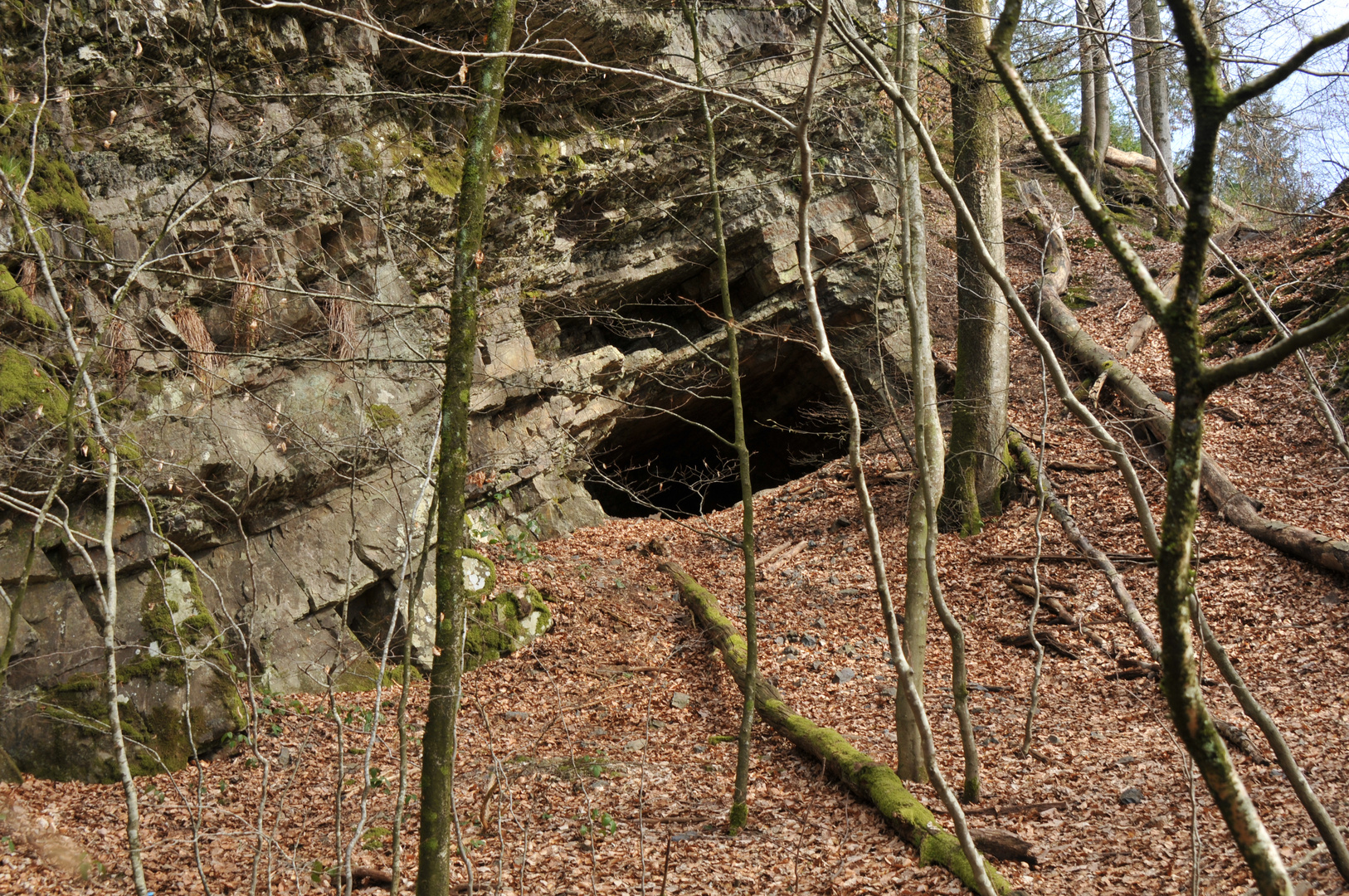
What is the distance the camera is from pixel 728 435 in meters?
17.4

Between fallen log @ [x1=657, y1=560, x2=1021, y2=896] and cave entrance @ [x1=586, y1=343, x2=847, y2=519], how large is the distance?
15.7ft

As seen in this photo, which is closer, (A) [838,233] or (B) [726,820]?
(B) [726,820]

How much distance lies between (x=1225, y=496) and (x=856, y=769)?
233 inches

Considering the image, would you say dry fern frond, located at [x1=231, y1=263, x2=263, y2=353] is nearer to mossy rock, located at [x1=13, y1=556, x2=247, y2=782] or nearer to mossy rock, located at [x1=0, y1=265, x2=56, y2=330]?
mossy rock, located at [x1=0, y1=265, x2=56, y2=330]

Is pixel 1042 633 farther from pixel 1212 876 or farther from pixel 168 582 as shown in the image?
pixel 168 582

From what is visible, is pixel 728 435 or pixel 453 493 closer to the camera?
pixel 453 493

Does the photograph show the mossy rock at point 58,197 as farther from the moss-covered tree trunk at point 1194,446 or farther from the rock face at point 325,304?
the moss-covered tree trunk at point 1194,446

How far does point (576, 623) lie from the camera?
10180 millimetres

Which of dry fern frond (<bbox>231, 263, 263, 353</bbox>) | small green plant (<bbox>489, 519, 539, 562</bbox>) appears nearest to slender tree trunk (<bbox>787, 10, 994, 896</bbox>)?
dry fern frond (<bbox>231, 263, 263, 353</bbox>)

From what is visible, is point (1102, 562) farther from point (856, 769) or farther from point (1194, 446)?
point (1194, 446)

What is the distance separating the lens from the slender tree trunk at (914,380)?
6.15 metres

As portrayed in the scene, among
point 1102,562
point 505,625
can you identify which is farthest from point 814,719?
point 505,625

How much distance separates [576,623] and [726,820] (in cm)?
415

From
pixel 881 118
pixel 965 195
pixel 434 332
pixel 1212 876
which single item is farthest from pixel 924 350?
pixel 881 118
